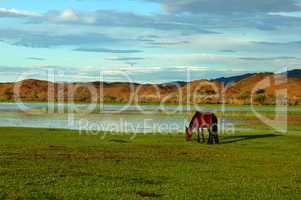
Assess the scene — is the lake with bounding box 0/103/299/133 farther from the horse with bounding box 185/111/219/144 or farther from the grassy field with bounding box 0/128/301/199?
the grassy field with bounding box 0/128/301/199

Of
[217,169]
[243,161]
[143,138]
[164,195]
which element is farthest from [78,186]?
[143,138]

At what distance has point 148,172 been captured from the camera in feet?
59.5

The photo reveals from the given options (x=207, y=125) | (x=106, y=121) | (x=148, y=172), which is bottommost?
(x=106, y=121)

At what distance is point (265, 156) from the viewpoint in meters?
24.6

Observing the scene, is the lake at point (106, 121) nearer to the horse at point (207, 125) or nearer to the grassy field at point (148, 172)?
the horse at point (207, 125)

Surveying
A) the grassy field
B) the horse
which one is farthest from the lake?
the grassy field

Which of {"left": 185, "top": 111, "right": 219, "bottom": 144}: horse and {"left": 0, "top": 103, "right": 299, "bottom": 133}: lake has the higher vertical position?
{"left": 185, "top": 111, "right": 219, "bottom": 144}: horse

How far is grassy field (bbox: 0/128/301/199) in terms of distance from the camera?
14227 millimetres

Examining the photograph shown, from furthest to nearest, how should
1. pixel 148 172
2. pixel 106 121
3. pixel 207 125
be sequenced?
pixel 106 121 → pixel 207 125 → pixel 148 172

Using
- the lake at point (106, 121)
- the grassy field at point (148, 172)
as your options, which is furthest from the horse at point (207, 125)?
the lake at point (106, 121)

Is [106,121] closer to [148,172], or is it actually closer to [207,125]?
[207,125]

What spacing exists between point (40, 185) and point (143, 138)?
66.2ft

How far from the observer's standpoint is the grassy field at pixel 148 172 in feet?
46.7

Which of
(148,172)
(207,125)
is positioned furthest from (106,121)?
(148,172)
